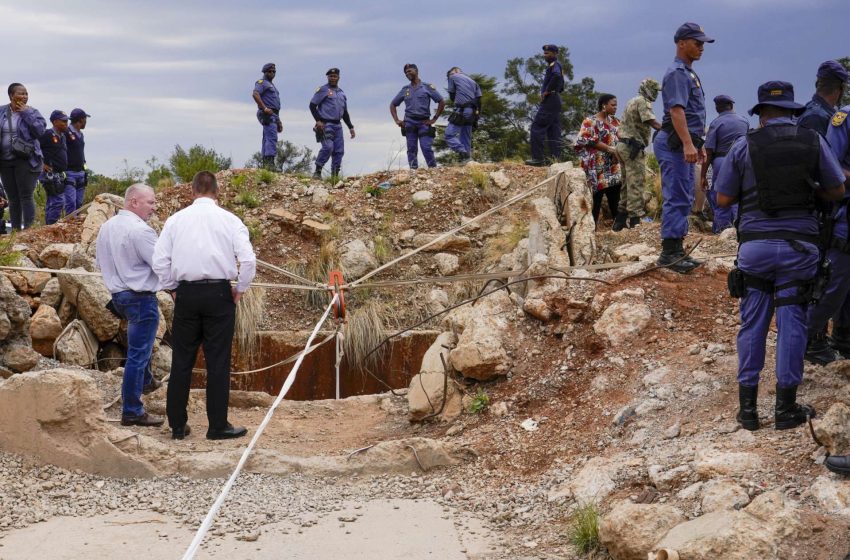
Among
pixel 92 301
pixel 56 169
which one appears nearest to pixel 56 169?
pixel 56 169

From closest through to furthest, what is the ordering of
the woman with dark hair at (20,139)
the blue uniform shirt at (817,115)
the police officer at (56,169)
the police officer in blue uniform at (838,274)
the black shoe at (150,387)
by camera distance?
the police officer in blue uniform at (838,274) < the blue uniform shirt at (817,115) < the black shoe at (150,387) < the woman with dark hair at (20,139) < the police officer at (56,169)

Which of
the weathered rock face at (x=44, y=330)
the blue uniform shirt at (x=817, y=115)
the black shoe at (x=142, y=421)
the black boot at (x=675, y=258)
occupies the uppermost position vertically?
the blue uniform shirt at (x=817, y=115)

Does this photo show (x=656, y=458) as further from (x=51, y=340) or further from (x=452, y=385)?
(x=51, y=340)

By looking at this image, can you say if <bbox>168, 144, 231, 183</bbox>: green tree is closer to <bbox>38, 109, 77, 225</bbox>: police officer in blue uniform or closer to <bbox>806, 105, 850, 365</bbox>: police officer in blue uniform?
<bbox>38, 109, 77, 225</bbox>: police officer in blue uniform

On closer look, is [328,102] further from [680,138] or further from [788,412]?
[788,412]

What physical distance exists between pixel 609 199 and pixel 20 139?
6942mm

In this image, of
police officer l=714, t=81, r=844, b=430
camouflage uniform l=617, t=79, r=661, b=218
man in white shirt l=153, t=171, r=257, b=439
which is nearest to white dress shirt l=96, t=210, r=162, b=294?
man in white shirt l=153, t=171, r=257, b=439

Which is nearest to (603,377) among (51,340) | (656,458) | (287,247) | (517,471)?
(517,471)

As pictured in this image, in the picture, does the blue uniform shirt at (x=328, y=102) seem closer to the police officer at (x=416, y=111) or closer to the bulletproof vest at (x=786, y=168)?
the police officer at (x=416, y=111)

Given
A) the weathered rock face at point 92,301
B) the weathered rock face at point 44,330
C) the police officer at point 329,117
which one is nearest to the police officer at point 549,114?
the police officer at point 329,117

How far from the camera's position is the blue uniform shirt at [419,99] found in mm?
13844

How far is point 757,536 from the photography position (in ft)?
12.4

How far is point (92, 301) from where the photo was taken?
9.65 m

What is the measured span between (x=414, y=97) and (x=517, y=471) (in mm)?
8880
